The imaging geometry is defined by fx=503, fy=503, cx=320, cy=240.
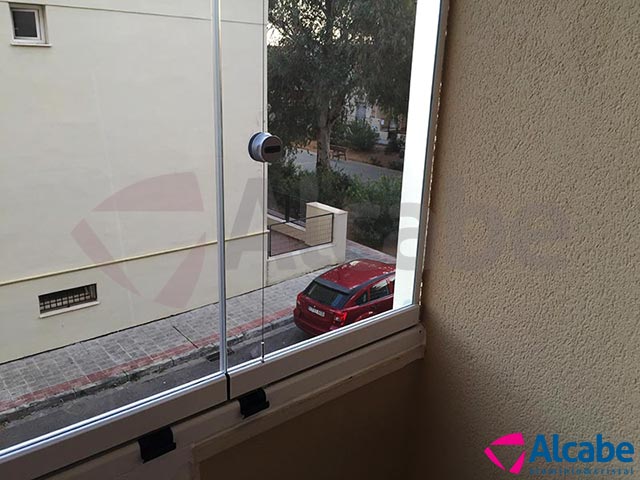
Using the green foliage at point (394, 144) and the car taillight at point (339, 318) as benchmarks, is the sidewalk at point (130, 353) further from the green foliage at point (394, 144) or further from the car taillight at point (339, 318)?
the green foliage at point (394, 144)

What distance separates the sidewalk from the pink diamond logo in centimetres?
64

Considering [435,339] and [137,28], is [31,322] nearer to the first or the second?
[137,28]

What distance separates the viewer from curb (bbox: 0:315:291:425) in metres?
0.99

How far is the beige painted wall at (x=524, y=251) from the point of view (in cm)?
99

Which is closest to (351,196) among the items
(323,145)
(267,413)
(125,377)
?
(323,145)

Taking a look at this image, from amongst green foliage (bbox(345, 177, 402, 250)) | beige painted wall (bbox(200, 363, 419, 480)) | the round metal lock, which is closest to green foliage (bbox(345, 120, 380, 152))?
green foliage (bbox(345, 177, 402, 250))

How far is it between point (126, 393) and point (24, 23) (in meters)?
0.77

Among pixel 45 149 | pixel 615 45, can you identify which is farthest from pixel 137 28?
pixel 615 45

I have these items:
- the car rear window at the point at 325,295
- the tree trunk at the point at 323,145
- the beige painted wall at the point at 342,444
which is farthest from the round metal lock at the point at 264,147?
the beige painted wall at the point at 342,444

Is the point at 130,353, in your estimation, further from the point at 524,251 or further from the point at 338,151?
the point at 524,251

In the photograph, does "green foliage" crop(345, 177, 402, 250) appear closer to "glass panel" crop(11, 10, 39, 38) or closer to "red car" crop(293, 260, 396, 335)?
"red car" crop(293, 260, 396, 335)

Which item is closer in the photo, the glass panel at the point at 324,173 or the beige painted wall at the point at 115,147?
the beige painted wall at the point at 115,147

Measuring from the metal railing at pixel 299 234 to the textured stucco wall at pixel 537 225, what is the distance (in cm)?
29

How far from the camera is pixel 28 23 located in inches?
39.1
